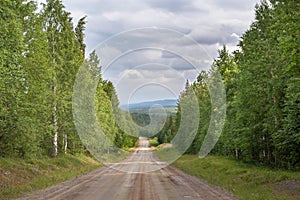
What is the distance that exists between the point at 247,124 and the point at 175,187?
35.4ft

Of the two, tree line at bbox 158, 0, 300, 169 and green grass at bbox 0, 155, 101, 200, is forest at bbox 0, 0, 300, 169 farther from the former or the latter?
green grass at bbox 0, 155, 101, 200

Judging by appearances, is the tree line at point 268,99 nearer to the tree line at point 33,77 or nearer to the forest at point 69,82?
the forest at point 69,82

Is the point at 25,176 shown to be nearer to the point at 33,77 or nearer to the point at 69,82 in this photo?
the point at 33,77

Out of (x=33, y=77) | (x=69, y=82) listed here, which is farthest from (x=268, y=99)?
(x=69, y=82)

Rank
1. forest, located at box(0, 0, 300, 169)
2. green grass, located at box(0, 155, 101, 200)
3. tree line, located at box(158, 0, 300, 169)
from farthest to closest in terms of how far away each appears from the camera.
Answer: tree line, located at box(158, 0, 300, 169) < forest, located at box(0, 0, 300, 169) < green grass, located at box(0, 155, 101, 200)

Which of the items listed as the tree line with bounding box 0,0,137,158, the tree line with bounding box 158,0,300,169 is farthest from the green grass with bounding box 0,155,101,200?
the tree line with bounding box 158,0,300,169

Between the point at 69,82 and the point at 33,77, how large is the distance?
10.4 meters

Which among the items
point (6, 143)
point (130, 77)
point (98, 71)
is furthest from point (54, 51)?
point (98, 71)

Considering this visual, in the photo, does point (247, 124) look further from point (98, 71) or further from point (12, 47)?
point (98, 71)

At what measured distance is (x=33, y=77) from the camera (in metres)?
23.1

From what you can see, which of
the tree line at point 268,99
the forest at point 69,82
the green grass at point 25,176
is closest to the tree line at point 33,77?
the forest at point 69,82

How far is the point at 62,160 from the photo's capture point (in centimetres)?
3052

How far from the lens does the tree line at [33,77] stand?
1877 cm

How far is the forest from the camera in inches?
708
